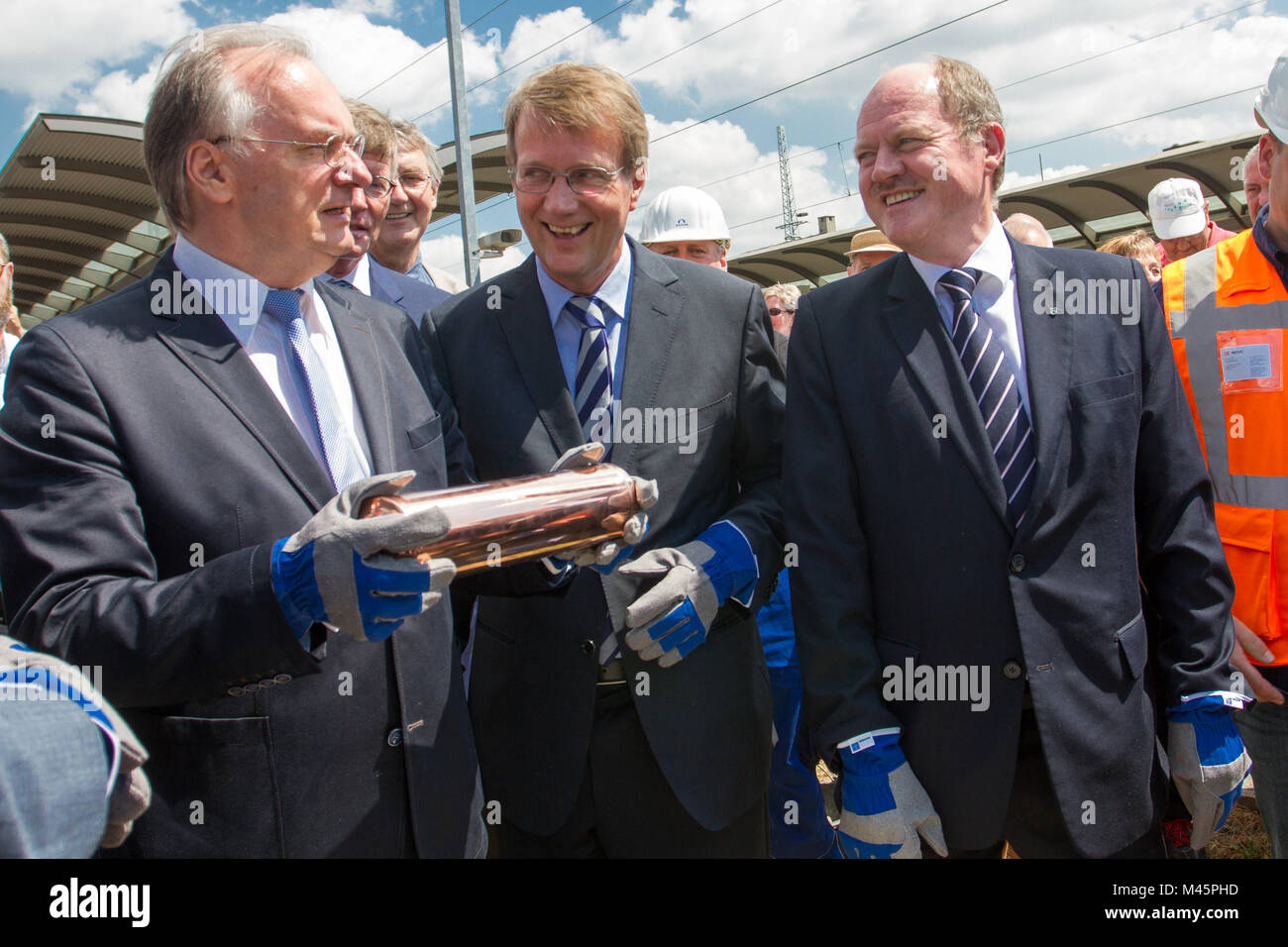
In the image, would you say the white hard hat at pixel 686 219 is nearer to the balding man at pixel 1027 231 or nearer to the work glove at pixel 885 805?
the balding man at pixel 1027 231

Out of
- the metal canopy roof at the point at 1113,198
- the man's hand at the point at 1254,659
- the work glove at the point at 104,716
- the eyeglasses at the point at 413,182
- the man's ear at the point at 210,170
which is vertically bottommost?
the man's hand at the point at 1254,659

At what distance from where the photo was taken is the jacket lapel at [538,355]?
7.91 ft

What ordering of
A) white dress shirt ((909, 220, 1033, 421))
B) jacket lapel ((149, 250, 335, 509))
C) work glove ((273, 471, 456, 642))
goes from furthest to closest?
white dress shirt ((909, 220, 1033, 421)), jacket lapel ((149, 250, 335, 509)), work glove ((273, 471, 456, 642))

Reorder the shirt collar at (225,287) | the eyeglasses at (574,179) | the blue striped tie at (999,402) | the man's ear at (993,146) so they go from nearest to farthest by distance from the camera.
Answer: the shirt collar at (225,287) → the blue striped tie at (999,402) → the man's ear at (993,146) → the eyeglasses at (574,179)

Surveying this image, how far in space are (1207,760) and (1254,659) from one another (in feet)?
1.91

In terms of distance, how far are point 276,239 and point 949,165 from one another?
1.60m

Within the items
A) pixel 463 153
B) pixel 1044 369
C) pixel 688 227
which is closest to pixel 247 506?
pixel 1044 369

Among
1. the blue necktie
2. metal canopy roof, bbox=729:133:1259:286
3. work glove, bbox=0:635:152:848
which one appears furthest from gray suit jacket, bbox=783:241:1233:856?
metal canopy roof, bbox=729:133:1259:286

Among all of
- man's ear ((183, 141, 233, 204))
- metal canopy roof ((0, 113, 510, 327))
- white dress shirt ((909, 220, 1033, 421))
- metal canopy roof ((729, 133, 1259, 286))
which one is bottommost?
white dress shirt ((909, 220, 1033, 421))

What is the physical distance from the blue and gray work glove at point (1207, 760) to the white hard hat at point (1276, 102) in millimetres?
1475

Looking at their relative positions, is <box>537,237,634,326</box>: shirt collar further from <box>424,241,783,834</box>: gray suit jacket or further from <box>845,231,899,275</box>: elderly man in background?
<box>845,231,899,275</box>: elderly man in background

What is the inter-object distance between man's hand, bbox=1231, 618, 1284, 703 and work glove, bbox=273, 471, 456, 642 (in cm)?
222

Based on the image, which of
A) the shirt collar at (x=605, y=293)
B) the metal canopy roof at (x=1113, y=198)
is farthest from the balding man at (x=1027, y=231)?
the metal canopy roof at (x=1113, y=198)

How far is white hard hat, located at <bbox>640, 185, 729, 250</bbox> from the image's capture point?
4.91 meters
